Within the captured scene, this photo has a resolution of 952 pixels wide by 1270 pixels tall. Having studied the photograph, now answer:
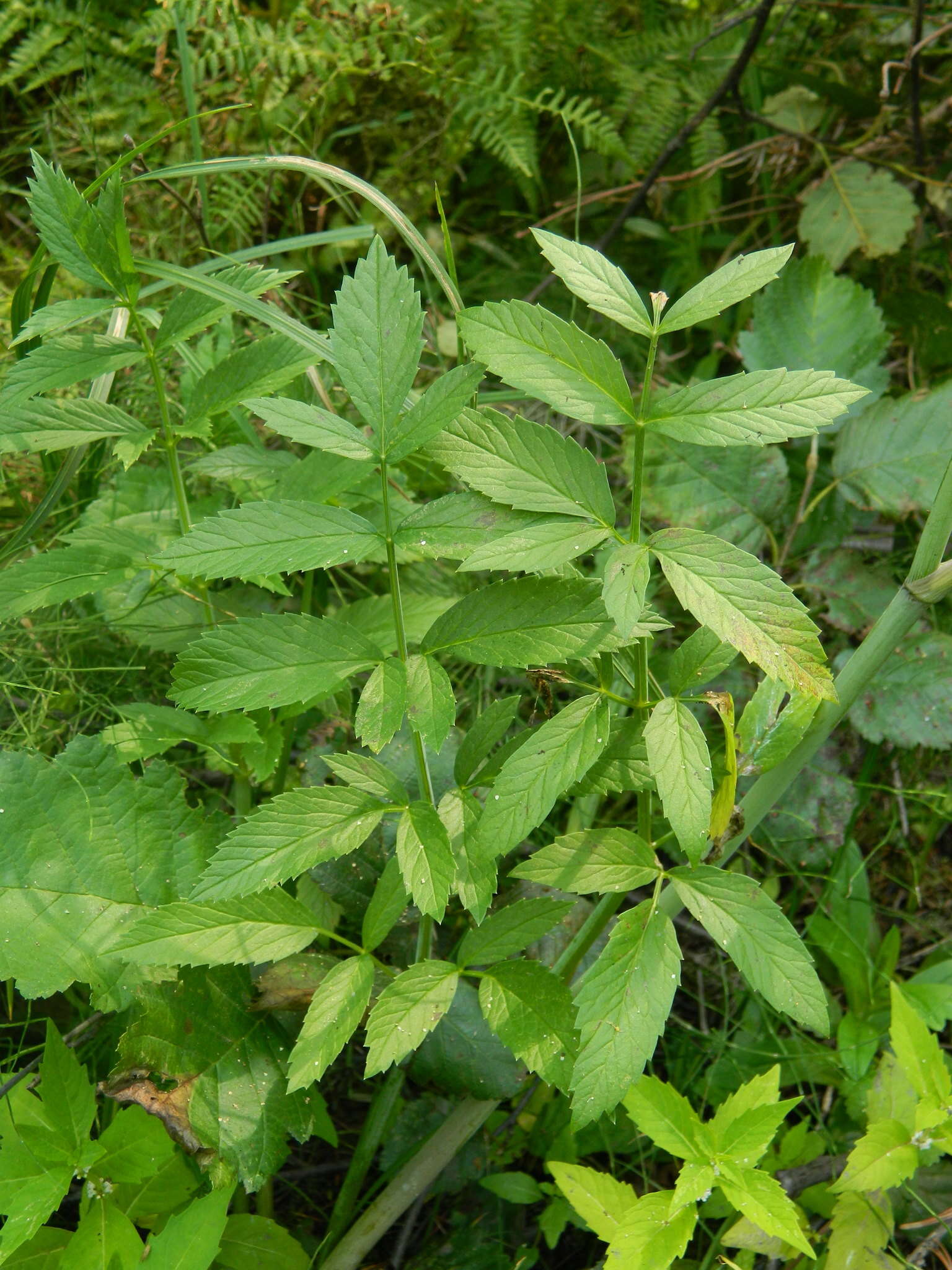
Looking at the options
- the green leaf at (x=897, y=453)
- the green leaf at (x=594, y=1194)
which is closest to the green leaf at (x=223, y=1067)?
the green leaf at (x=594, y=1194)

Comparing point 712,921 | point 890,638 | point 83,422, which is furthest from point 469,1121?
point 83,422

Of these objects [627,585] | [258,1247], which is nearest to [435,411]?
[627,585]

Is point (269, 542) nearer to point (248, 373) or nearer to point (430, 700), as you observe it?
point (430, 700)

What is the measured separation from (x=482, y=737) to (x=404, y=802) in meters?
0.14

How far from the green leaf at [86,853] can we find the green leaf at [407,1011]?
41cm

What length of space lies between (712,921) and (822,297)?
1.58 meters

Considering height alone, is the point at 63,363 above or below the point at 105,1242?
above

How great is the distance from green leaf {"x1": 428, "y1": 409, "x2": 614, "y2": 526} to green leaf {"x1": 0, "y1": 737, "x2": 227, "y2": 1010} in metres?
0.70

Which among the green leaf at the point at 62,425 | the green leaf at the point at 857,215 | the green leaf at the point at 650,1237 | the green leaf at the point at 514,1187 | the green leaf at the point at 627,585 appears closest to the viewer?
the green leaf at the point at 627,585

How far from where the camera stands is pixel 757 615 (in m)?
1.15

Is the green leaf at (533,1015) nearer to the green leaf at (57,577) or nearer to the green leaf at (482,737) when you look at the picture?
the green leaf at (482,737)

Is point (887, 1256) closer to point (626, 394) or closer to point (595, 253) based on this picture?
point (626, 394)

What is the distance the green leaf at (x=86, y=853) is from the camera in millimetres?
1445

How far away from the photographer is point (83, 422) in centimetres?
150
